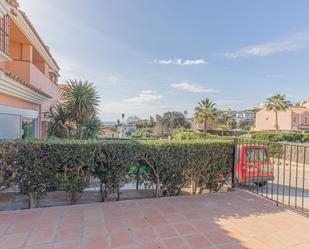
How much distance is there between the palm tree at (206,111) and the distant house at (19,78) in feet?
96.1

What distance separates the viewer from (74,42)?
33.0 feet

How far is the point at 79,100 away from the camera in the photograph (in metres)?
10.1

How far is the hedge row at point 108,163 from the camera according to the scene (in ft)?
12.2

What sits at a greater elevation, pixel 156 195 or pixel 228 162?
pixel 228 162

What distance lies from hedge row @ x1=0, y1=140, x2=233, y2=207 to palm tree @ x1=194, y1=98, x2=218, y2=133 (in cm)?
3195

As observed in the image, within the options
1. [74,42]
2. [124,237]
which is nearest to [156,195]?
[124,237]

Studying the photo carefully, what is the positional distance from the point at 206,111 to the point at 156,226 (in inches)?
1358

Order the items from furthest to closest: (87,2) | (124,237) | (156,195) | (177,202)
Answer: (87,2), (156,195), (177,202), (124,237)

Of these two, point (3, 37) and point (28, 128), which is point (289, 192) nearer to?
point (3, 37)

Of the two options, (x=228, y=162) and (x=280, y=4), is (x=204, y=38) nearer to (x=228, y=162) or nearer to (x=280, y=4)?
(x=280, y=4)

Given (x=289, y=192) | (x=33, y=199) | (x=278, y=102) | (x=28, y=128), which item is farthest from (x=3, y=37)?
(x=278, y=102)

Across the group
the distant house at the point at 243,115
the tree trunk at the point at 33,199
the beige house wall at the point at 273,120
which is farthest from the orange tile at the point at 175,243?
the distant house at the point at 243,115

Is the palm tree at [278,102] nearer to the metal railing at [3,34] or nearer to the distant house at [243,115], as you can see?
the metal railing at [3,34]

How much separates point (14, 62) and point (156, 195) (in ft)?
23.6
